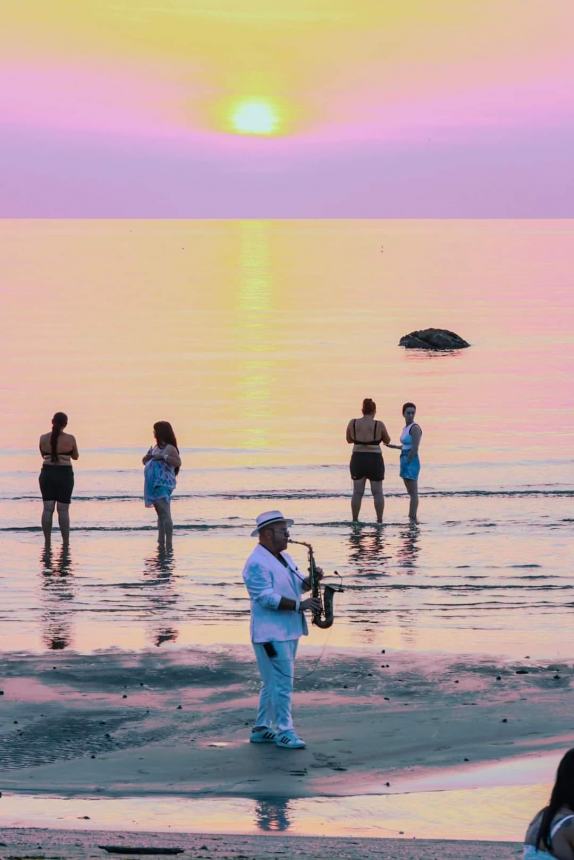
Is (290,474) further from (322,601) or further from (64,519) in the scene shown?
(322,601)

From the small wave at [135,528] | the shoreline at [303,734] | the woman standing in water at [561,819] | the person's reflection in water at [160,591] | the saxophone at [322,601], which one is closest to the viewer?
the woman standing in water at [561,819]

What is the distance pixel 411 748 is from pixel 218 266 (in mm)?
162147

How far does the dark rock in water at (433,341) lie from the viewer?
69.2 meters

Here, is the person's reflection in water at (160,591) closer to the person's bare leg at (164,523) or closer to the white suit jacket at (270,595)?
the person's bare leg at (164,523)

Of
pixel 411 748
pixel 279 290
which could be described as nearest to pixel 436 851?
pixel 411 748

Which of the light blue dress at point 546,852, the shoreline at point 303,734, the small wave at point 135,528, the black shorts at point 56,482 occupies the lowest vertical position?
the shoreline at point 303,734

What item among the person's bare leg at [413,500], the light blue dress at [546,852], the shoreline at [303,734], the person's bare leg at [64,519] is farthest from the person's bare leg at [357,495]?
the light blue dress at [546,852]

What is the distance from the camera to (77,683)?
12.7 metres

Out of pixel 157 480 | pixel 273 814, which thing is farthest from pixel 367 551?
pixel 273 814

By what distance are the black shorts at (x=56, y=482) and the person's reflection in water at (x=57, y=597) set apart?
887 millimetres

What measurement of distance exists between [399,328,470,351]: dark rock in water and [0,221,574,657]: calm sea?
1.69m

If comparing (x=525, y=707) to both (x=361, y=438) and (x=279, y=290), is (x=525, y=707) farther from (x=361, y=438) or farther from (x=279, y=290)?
(x=279, y=290)

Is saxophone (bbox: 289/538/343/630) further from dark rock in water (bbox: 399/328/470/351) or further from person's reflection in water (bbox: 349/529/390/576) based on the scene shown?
dark rock in water (bbox: 399/328/470/351)

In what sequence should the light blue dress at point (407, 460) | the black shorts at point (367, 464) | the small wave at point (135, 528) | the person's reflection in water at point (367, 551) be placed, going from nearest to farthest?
the person's reflection in water at point (367, 551), the black shorts at point (367, 464), the light blue dress at point (407, 460), the small wave at point (135, 528)
